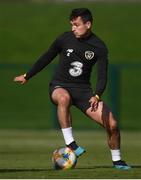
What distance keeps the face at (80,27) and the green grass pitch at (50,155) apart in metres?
1.82

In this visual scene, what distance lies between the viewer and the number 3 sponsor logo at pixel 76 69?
1341 centimetres

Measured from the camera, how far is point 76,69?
13.4 meters

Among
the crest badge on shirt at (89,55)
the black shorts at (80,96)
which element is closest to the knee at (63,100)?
the black shorts at (80,96)

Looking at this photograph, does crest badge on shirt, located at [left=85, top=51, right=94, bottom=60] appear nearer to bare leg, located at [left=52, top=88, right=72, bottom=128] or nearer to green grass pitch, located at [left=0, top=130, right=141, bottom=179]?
bare leg, located at [left=52, top=88, right=72, bottom=128]

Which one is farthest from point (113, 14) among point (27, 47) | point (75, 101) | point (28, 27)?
point (75, 101)

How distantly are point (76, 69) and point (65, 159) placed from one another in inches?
48.4

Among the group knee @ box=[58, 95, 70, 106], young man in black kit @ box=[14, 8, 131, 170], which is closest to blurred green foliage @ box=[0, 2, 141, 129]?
young man in black kit @ box=[14, 8, 131, 170]

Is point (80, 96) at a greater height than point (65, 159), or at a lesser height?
greater

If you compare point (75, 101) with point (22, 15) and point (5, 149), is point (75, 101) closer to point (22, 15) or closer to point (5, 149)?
point (5, 149)

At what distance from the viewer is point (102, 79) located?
13.2m

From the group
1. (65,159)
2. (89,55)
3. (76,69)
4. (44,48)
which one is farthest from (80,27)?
(44,48)

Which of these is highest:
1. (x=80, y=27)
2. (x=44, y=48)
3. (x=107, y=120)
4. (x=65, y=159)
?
(x=80, y=27)

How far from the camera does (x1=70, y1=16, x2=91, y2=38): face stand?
13266 mm

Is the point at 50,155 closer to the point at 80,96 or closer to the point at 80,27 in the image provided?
the point at 80,96
